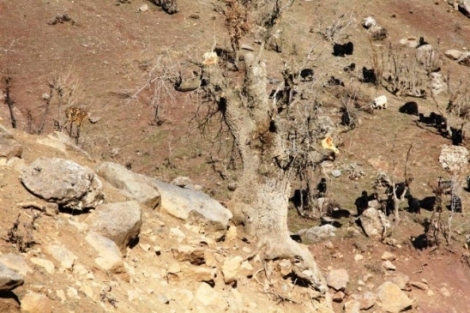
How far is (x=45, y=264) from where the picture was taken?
6434 millimetres

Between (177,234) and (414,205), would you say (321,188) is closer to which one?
(414,205)

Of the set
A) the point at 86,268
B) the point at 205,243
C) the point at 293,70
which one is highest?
the point at 293,70

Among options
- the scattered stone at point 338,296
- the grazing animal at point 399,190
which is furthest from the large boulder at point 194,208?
the grazing animal at point 399,190

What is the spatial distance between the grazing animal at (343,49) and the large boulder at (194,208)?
18721 millimetres

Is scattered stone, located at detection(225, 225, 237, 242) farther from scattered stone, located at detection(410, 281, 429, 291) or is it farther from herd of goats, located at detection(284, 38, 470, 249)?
scattered stone, located at detection(410, 281, 429, 291)

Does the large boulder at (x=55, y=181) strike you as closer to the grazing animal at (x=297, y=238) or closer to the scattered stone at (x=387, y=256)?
the grazing animal at (x=297, y=238)

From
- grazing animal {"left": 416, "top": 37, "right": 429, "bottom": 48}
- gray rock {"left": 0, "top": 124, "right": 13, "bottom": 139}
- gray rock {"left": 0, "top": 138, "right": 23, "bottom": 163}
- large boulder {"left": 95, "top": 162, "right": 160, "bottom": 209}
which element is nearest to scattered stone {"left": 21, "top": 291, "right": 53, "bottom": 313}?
gray rock {"left": 0, "top": 138, "right": 23, "bottom": 163}

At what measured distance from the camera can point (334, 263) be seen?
11.8 metres

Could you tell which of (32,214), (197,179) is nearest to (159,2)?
(197,179)

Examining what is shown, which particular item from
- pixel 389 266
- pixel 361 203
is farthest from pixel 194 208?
pixel 361 203

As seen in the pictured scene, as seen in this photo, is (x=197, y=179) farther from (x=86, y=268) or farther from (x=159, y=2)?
(x=159, y=2)

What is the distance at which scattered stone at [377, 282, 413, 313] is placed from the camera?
10852 mm

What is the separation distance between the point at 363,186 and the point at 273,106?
24.3 ft

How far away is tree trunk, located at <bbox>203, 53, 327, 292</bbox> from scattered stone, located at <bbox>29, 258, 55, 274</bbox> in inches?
171
